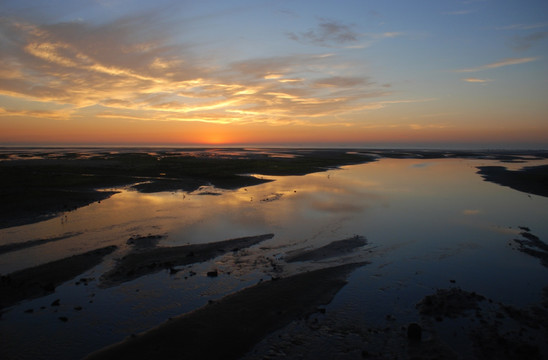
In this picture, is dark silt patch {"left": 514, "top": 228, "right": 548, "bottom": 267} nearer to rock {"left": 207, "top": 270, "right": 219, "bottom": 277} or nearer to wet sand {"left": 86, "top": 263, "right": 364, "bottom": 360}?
wet sand {"left": 86, "top": 263, "right": 364, "bottom": 360}

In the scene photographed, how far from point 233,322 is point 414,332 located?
5.79 m

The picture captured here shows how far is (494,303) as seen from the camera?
484 inches

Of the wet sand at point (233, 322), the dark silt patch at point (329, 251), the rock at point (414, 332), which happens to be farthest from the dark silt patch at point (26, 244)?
the rock at point (414, 332)

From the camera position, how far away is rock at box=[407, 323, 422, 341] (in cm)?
1010

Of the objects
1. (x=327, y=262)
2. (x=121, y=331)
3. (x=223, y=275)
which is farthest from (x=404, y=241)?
(x=121, y=331)

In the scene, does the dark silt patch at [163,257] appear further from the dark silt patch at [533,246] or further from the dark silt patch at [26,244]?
the dark silt patch at [533,246]

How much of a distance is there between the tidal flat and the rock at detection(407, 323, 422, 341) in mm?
31

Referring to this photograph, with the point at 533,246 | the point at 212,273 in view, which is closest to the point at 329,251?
the point at 212,273

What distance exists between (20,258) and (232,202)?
1865 centimetres

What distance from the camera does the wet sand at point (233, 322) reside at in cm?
941

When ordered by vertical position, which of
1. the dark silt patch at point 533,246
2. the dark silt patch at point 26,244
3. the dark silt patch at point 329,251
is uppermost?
the dark silt patch at point 26,244

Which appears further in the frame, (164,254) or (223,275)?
(164,254)

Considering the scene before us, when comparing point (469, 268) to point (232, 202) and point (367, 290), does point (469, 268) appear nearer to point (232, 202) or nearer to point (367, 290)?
point (367, 290)

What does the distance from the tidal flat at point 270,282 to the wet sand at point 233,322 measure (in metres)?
0.06
